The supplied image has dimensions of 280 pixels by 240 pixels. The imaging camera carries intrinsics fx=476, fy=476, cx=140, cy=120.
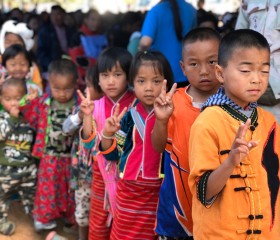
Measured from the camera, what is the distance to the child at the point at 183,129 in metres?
2.46

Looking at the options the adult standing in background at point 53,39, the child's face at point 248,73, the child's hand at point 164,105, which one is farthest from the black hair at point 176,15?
the adult standing in background at point 53,39

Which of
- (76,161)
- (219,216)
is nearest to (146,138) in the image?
(219,216)

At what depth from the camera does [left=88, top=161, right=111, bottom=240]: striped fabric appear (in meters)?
3.41

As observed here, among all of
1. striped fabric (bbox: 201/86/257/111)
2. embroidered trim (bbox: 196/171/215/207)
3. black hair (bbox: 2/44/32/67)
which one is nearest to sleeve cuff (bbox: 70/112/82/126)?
black hair (bbox: 2/44/32/67)

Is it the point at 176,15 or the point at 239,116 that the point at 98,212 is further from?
the point at 176,15

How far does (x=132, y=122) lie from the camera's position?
2.94 meters

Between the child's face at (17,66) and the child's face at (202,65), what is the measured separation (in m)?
2.41

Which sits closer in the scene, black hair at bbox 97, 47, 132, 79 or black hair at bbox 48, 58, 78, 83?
black hair at bbox 97, 47, 132, 79

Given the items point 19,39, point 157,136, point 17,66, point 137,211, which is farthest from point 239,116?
point 19,39

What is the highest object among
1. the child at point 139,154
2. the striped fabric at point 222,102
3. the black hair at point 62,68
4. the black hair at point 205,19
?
the black hair at point 205,19

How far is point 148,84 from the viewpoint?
9.48 ft

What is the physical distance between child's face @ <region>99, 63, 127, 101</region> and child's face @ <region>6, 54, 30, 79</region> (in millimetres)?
1511

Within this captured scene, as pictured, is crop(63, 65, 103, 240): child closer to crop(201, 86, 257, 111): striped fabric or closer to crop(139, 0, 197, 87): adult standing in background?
crop(139, 0, 197, 87): adult standing in background

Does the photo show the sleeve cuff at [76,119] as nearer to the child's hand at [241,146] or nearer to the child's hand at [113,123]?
A: the child's hand at [113,123]
